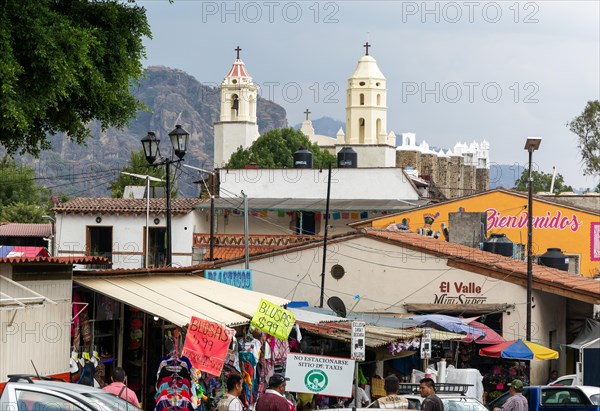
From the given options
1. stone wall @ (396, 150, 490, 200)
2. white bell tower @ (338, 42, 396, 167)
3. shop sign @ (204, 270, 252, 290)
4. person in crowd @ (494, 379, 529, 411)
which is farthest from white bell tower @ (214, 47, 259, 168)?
person in crowd @ (494, 379, 529, 411)

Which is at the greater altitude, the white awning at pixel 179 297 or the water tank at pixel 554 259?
the white awning at pixel 179 297

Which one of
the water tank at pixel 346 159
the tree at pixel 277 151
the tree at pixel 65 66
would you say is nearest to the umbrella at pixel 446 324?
the tree at pixel 65 66

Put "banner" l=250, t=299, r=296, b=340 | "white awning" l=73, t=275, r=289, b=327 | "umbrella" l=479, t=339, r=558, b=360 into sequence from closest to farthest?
"white awning" l=73, t=275, r=289, b=327
"banner" l=250, t=299, r=296, b=340
"umbrella" l=479, t=339, r=558, b=360

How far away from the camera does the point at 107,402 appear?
14023mm

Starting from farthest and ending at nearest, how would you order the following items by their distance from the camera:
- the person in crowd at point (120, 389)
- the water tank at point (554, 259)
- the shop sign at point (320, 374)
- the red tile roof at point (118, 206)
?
the red tile roof at point (118, 206)
the water tank at point (554, 259)
the shop sign at point (320, 374)
the person in crowd at point (120, 389)

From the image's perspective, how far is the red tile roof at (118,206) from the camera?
213 feet

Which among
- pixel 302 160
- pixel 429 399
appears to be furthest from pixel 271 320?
pixel 302 160

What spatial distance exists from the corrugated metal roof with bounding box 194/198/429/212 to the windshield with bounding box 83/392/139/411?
50599mm

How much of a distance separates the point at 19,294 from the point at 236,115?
133 m

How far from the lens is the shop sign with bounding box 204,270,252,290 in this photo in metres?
26.5

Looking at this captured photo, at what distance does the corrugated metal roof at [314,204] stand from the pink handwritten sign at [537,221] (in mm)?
14381

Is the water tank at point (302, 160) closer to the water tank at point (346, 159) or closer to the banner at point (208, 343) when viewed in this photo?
the water tank at point (346, 159)

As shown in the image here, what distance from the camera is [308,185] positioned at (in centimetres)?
7244

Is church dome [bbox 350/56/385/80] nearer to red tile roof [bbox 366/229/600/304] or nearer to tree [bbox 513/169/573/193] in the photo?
tree [bbox 513/169/573/193]
